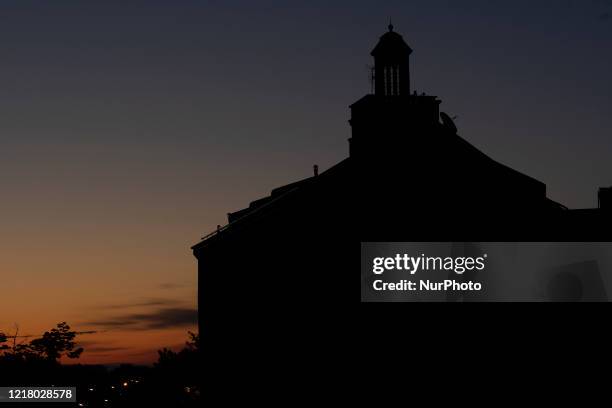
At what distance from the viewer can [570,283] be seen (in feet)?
121

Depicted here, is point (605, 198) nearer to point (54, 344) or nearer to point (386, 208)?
point (386, 208)

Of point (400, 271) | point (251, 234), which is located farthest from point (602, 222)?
point (251, 234)

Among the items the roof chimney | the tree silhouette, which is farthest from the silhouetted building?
the tree silhouette

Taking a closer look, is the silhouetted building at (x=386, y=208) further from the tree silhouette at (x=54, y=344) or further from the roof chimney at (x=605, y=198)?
the tree silhouette at (x=54, y=344)

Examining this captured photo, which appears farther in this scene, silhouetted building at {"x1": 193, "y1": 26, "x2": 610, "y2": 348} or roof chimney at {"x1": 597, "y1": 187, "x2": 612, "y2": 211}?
roof chimney at {"x1": 597, "y1": 187, "x2": 612, "y2": 211}

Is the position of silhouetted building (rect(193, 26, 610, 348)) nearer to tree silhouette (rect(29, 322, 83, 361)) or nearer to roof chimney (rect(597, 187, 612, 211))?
roof chimney (rect(597, 187, 612, 211))

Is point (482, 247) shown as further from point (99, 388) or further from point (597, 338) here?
point (99, 388)

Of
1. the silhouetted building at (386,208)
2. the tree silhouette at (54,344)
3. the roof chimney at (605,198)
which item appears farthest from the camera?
the tree silhouette at (54,344)

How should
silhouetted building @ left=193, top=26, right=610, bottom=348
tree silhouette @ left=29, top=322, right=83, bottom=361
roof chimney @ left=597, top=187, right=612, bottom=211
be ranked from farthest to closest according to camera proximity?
tree silhouette @ left=29, top=322, right=83, bottom=361, roof chimney @ left=597, top=187, right=612, bottom=211, silhouetted building @ left=193, top=26, right=610, bottom=348

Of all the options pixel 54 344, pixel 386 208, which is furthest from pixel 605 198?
pixel 54 344

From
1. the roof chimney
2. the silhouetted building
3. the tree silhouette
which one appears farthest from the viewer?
the tree silhouette

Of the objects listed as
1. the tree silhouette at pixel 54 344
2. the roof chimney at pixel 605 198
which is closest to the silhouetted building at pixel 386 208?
the roof chimney at pixel 605 198

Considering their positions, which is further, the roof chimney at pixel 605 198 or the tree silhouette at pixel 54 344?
the tree silhouette at pixel 54 344

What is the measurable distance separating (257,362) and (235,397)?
261 cm
